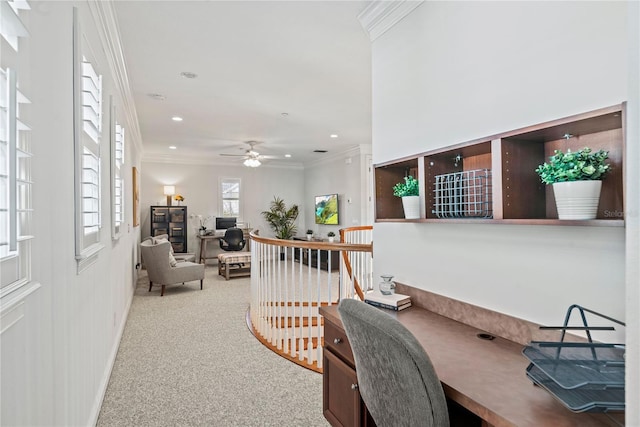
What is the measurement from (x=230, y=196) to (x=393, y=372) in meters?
9.00

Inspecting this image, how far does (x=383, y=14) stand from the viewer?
95.1 inches

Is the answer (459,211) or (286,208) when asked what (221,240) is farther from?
(459,211)

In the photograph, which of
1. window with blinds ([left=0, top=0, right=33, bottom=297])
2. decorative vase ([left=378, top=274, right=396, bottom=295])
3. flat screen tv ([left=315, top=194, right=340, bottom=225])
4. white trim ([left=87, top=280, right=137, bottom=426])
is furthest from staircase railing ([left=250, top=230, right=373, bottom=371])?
flat screen tv ([left=315, top=194, right=340, bottom=225])

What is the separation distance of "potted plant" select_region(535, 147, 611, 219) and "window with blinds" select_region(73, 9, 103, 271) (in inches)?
83.1

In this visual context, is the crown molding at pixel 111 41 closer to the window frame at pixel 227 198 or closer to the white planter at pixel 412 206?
the white planter at pixel 412 206

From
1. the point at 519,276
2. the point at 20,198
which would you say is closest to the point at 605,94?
the point at 519,276

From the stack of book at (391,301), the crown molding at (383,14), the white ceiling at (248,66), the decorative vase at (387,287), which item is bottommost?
the stack of book at (391,301)

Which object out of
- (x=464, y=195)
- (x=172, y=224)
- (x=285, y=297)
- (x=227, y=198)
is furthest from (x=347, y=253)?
(x=227, y=198)

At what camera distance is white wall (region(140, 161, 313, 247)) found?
891 centimetres

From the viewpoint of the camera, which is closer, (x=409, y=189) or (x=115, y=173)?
(x=409, y=189)

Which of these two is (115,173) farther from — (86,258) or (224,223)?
(224,223)

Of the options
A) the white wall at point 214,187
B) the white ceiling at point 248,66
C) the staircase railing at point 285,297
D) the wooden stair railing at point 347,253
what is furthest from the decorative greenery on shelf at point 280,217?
the staircase railing at point 285,297

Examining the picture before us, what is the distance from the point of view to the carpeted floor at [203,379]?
236cm

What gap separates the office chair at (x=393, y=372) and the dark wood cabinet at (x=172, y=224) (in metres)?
7.79
